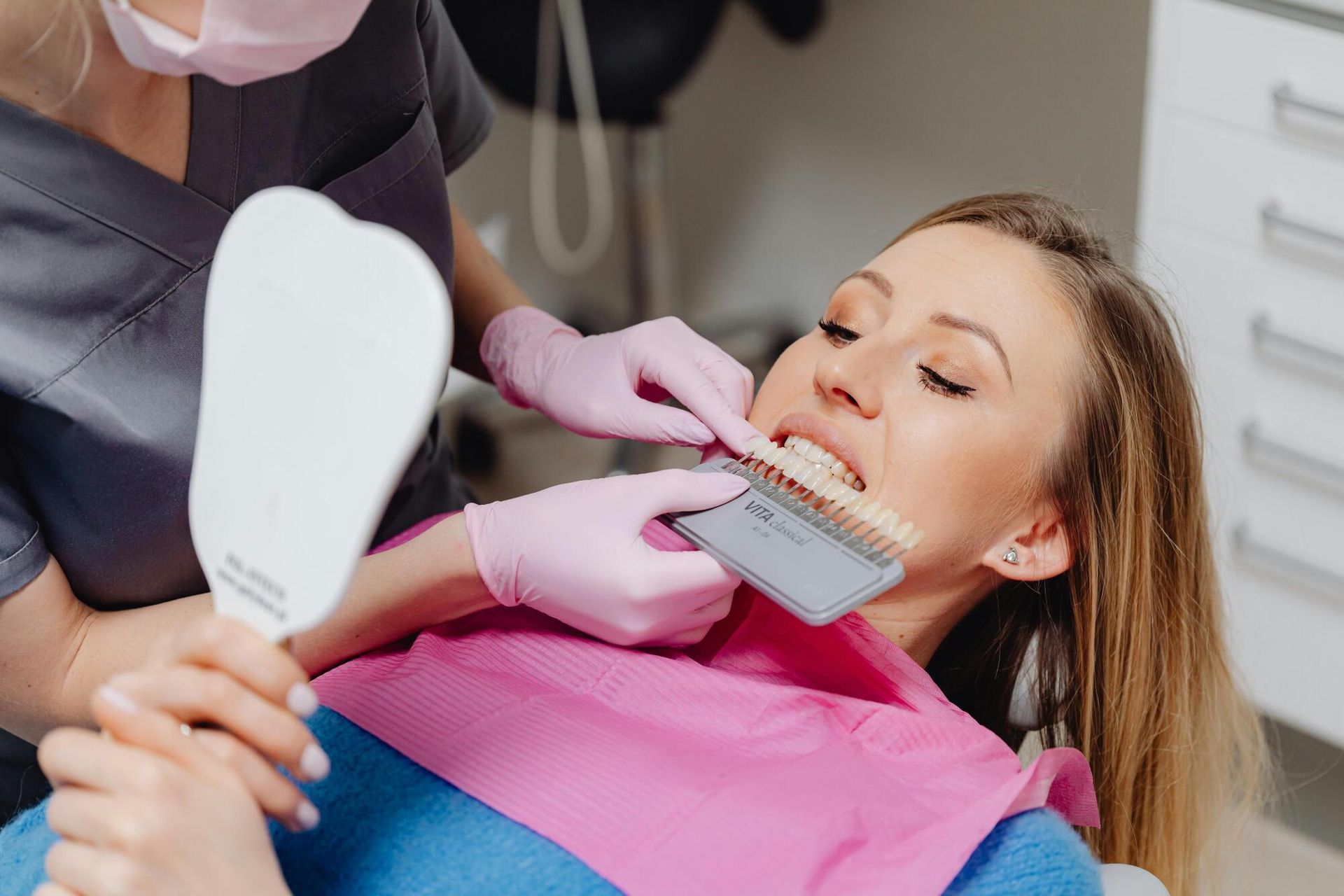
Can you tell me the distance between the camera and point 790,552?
972 millimetres

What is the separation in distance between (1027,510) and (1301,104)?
2.07 ft

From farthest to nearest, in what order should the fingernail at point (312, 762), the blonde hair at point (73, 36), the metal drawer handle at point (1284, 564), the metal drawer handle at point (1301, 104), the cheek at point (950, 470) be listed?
the metal drawer handle at point (1284, 564), the metal drawer handle at point (1301, 104), the cheek at point (950, 470), the blonde hair at point (73, 36), the fingernail at point (312, 762)

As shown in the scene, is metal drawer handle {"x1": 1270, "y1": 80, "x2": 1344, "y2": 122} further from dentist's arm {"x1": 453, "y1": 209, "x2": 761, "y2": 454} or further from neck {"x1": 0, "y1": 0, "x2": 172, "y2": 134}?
neck {"x1": 0, "y1": 0, "x2": 172, "y2": 134}

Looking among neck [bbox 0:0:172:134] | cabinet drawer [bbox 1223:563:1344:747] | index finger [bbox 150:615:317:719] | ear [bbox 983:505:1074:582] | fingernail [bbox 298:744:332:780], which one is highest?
neck [bbox 0:0:172:134]

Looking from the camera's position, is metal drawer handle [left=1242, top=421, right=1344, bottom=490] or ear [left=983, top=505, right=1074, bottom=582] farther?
metal drawer handle [left=1242, top=421, right=1344, bottom=490]

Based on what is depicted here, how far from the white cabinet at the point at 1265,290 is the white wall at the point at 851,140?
1.22ft

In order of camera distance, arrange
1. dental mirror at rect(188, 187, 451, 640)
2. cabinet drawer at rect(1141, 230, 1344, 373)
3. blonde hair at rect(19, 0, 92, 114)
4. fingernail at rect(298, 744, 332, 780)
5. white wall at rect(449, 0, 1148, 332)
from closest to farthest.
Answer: dental mirror at rect(188, 187, 451, 640) → fingernail at rect(298, 744, 332, 780) → blonde hair at rect(19, 0, 92, 114) → cabinet drawer at rect(1141, 230, 1344, 373) → white wall at rect(449, 0, 1148, 332)

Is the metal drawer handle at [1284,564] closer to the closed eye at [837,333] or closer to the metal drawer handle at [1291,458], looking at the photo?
the metal drawer handle at [1291,458]

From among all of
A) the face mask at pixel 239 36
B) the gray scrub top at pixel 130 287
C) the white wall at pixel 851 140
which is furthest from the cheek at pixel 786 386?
the white wall at pixel 851 140

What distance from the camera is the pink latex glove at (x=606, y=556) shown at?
0.99 m

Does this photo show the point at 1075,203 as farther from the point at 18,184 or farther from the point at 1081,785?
the point at 18,184

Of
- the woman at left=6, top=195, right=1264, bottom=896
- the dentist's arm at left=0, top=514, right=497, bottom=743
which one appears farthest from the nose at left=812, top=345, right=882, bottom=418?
the dentist's arm at left=0, top=514, right=497, bottom=743

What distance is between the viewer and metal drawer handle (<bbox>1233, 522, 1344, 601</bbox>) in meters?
1.66

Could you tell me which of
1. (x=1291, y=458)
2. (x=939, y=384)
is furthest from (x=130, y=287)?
(x=1291, y=458)
